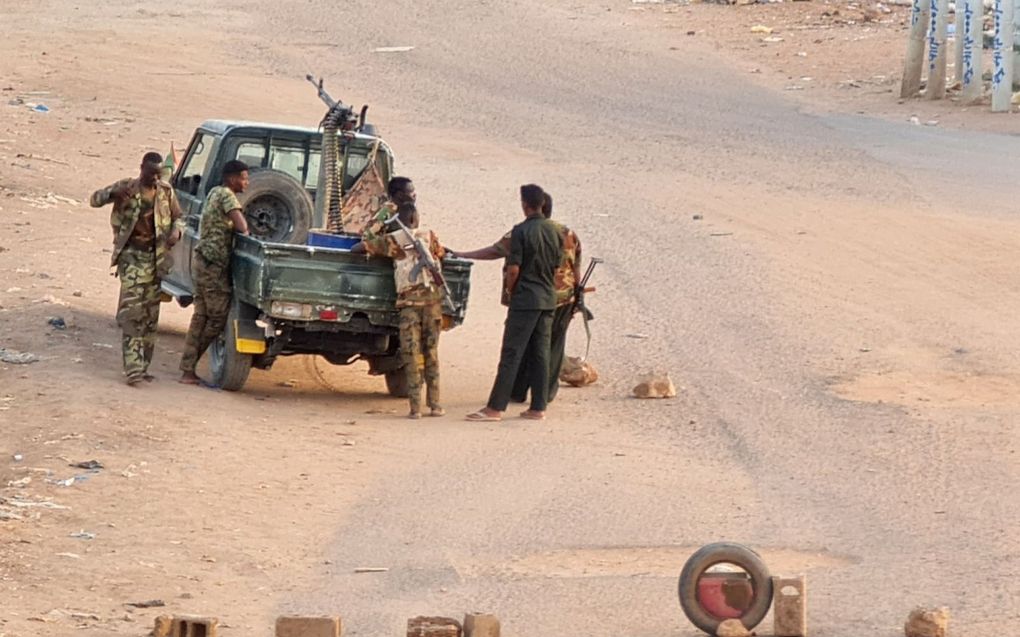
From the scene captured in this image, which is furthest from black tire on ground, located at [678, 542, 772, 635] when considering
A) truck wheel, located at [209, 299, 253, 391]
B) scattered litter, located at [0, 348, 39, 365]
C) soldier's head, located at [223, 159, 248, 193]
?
scattered litter, located at [0, 348, 39, 365]

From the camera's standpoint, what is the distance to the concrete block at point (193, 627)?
830cm

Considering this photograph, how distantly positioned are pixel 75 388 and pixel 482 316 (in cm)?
516

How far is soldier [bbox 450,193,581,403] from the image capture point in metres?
13.9

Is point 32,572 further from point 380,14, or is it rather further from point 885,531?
point 380,14

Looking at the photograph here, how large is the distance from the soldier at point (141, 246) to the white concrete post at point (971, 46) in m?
17.3

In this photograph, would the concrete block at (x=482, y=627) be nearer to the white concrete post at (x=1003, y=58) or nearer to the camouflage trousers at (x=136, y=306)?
the camouflage trousers at (x=136, y=306)

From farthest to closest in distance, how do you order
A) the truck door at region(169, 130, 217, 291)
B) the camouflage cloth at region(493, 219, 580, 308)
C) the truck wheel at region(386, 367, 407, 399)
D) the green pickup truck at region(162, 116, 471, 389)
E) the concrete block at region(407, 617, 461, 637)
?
the truck door at region(169, 130, 217, 291)
the truck wheel at region(386, 367, 407, 399)
the camouflage cloth at region(493, 219, 580, 308)
the green pickup truck at region(162, 116, 471, 389)
the concrete block at region(407, 617, 461, 637)

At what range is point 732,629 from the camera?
8688 mm

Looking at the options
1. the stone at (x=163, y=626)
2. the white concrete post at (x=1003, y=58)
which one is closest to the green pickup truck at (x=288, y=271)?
the stone at (x=163, y=626)

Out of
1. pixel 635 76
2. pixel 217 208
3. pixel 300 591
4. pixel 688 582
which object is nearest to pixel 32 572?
pixel 300 591

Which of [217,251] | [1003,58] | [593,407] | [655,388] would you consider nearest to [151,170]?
[217,251]

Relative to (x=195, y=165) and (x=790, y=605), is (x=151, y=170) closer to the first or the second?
(x=195, y=165)

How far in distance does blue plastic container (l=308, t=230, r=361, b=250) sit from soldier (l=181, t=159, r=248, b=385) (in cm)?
52

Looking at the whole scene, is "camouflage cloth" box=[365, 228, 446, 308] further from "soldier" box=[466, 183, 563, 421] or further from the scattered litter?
the scattered litter
